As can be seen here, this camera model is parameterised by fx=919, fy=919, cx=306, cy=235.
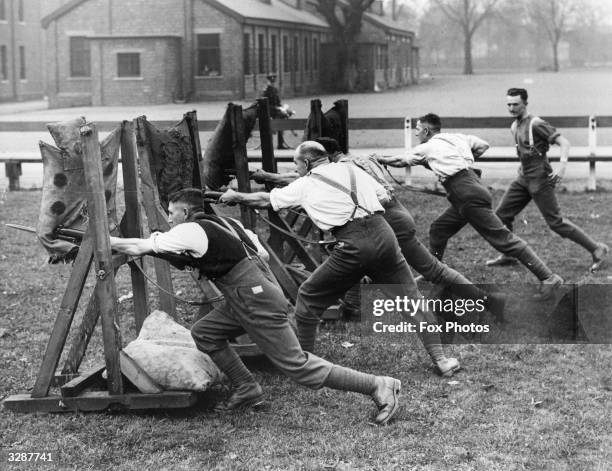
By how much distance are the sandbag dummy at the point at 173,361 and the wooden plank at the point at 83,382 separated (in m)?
0.38

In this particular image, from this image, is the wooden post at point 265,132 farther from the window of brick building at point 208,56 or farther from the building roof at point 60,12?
the building roof at point 60,12

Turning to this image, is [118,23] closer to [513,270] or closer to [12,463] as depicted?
[513,270]

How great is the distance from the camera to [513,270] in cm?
1042

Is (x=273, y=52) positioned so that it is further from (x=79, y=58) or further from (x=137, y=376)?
(x=137, y=376)

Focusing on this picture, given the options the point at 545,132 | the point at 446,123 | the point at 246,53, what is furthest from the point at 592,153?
the point at 246,53

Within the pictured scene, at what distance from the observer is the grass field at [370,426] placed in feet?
17.5

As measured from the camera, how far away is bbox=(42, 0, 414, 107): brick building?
4072 cm

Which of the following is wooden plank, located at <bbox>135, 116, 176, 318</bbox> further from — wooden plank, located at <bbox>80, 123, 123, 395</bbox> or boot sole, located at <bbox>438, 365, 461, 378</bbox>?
boot sole, located at <bbox>438, 365, 461, 378</bbox>

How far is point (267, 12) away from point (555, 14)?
201ft

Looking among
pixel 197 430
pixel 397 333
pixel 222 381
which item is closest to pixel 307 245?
pixel 397 333

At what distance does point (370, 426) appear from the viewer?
5.85m

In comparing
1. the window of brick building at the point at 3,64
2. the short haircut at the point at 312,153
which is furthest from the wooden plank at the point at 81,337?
the window of brick building at the point at 3,64

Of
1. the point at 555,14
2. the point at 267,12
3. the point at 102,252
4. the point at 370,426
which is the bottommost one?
the point at 370,426

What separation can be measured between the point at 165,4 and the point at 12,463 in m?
40.2
